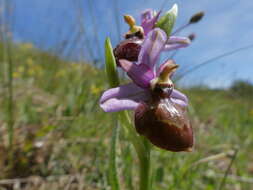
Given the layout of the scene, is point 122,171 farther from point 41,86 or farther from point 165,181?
point 41,86

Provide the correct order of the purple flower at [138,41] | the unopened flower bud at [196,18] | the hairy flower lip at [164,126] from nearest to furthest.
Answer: the hairy flower lip at [164,126]
the purple flower at [138,41]
the unopened flower bud at [196,18]

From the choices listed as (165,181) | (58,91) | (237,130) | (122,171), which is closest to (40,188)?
(122,171)

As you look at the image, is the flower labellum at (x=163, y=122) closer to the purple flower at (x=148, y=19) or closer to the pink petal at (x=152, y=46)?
the pink petal at (x=152, y=46)

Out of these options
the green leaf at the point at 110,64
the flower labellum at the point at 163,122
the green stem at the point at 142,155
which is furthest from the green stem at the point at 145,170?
the green leaf at the point at 110,64

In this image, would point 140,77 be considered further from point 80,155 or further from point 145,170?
point 80,155

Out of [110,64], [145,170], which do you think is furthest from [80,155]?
[110,64]

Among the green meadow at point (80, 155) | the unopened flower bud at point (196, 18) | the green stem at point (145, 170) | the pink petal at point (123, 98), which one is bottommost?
the green meadow at point (80, 155)

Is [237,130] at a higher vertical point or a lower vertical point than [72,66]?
lower

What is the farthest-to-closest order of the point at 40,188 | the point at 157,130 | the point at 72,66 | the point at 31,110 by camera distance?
1. the point at 72,66
2. the point at 31,110
3. the point at 40,188
4. the point at 157,130

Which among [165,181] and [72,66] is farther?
[72,66]
